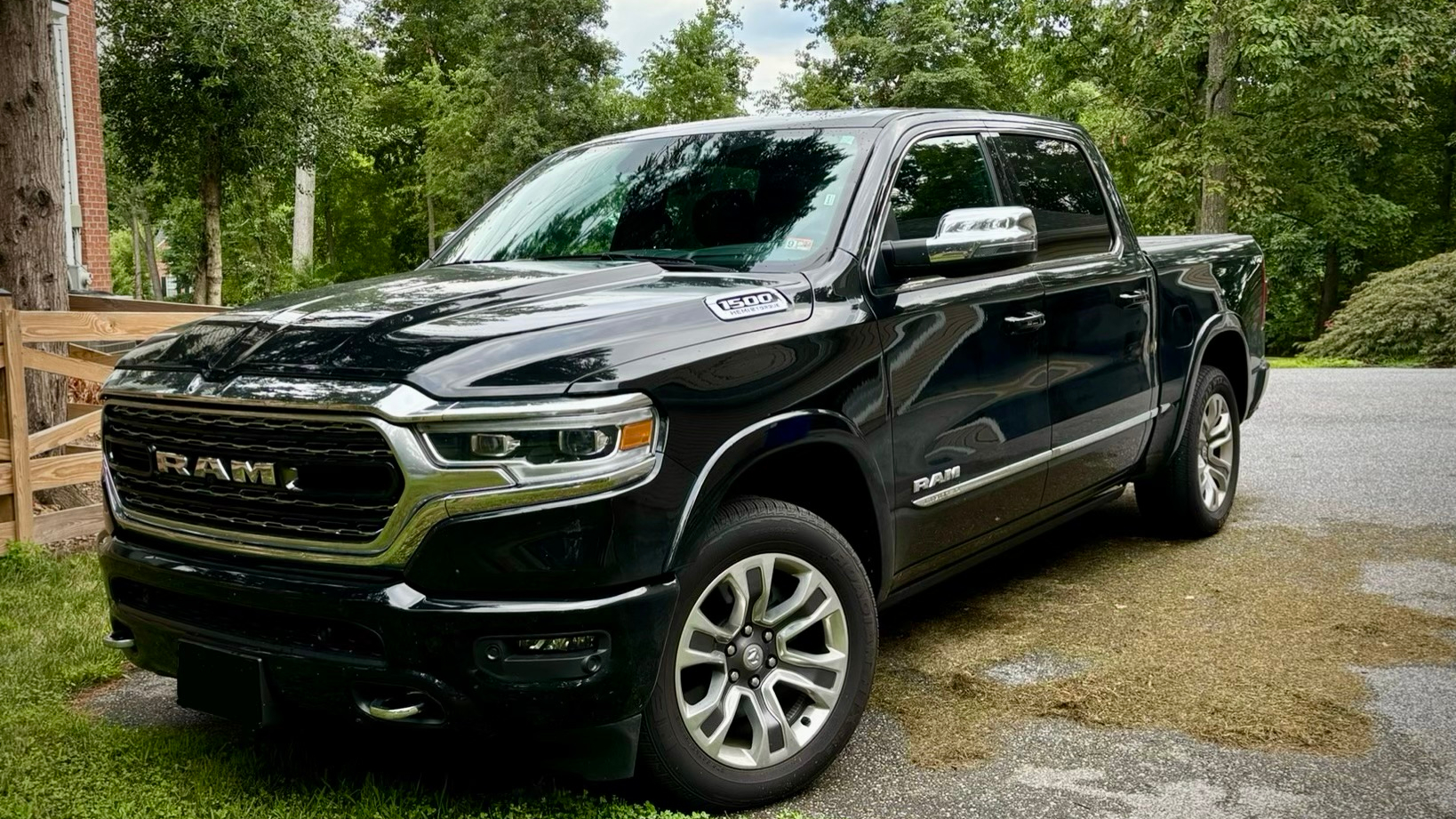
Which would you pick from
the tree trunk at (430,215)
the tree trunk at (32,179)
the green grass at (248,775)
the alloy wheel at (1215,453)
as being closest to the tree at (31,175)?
the tree trunk at (32,179)

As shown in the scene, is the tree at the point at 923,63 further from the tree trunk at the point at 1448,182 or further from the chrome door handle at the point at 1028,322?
the chrome door handle at the point at 1028,322

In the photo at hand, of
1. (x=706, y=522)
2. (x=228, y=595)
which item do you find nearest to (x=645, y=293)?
(x=706, y=522)

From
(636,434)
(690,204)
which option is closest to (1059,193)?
(690,204)

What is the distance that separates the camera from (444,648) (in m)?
2.71

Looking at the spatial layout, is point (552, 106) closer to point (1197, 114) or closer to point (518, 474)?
point (1197, 114)

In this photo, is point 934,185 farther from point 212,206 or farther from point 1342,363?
point 212,206

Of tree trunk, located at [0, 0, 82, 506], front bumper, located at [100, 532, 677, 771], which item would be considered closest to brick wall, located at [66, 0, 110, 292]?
tree trunk, located at [0, 0, 82, 506]

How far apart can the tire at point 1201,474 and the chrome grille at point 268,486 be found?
4.13m

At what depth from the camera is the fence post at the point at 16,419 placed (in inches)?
234

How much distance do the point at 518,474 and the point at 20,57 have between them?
6158 mm

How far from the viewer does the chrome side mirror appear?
3.67 metres

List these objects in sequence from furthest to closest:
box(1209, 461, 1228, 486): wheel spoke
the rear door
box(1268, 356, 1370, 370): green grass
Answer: box(1268, 356, 1370, 370): green grass → box(1209, 461, 1228, 486): wheel spoke → the rear door

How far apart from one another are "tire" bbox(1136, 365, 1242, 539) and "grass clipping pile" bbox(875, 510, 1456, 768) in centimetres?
14

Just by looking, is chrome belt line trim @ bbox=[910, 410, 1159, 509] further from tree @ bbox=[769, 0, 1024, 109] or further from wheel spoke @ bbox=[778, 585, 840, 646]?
tree @ bbox=[769, 0, 1024, 109]
